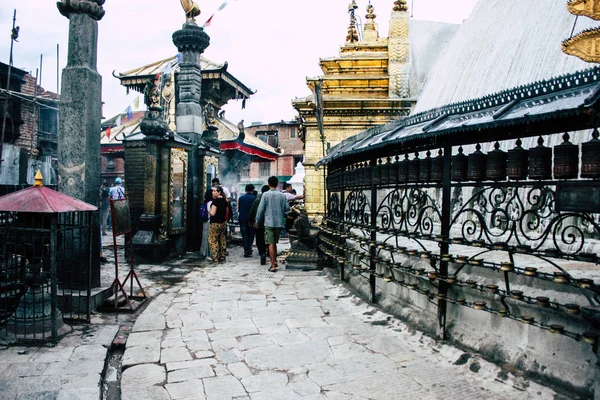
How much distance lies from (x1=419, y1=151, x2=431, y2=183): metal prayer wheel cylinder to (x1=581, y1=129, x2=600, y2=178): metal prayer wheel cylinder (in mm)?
1635

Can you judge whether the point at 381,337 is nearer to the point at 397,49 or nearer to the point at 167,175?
the point at 167,175

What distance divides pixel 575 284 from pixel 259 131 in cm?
3846

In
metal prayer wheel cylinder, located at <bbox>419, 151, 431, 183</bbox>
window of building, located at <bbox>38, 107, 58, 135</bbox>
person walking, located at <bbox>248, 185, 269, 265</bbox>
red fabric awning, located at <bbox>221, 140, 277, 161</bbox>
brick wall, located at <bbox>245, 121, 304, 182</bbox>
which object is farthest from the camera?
brick wall, located at <bbox>245, 121, 304, 182</bbox>

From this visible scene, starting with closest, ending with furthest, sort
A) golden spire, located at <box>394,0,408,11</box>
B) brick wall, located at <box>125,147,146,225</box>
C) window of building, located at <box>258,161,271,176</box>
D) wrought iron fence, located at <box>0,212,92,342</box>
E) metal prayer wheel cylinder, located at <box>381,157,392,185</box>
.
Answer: wrought iron fence, located at <box>0,212,92,342</box> → metal prayer wheel cylinder, located at <box>381,157,392,185</box> → brick wall, located at <box>125,147,146,225</box> → golden spire, located at <box>394,0,408,11</box> → window of building, located at <box>258,161,271,176</box>

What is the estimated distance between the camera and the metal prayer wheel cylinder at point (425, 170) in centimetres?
443

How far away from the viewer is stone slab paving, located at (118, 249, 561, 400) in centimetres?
324

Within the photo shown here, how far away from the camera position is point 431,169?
4.39 metres

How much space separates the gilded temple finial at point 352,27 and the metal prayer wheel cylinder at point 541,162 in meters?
Result: 12.1

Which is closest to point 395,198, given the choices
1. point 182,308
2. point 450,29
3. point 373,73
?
point 182,308

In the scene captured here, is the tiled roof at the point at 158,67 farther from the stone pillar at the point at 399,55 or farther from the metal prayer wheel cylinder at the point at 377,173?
the metal prayer wheel cylinder at the point at 377,173

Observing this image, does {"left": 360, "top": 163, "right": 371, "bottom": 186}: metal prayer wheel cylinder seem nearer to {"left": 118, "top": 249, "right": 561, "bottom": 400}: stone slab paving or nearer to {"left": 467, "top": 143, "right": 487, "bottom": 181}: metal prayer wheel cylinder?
{"left": 118, "top": 249, "right": 561, "bottom": 400}: stone slab paving

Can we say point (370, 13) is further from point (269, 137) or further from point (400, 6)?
point (269, 137)

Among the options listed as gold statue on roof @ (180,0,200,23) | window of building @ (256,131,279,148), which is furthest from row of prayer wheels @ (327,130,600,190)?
window of building @ (256,131,279,148)

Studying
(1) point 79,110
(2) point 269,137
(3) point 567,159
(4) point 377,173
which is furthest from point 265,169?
(3) point 567,159
